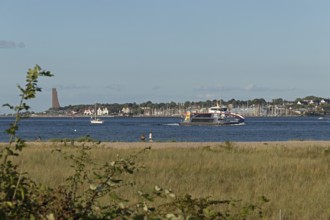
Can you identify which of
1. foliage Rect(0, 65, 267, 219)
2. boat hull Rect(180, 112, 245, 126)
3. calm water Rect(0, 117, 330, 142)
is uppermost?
foliage Rect(0, 65, 267, 219)

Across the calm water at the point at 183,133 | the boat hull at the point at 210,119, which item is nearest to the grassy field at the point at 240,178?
the calm water at the point at 183,133

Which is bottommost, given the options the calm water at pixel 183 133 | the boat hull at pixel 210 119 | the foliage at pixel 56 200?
the calm water at pixel 183 133

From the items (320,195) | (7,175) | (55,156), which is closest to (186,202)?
(7,175)

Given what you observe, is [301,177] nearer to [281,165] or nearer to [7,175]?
[281,165]

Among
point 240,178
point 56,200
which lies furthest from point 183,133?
point 56,200

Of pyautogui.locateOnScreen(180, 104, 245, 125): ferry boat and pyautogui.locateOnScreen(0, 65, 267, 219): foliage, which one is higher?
pyautogui.locateOnScreen(0, 65, 267, 219): foliage

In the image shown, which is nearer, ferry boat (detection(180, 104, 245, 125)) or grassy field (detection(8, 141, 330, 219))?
grassy field (detection(8, 141, 330, 219))

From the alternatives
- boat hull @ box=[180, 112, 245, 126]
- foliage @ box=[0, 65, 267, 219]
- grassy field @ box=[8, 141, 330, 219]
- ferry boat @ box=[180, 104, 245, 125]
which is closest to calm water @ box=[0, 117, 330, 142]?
boat hull @ box=[180, 112, 245, 126]

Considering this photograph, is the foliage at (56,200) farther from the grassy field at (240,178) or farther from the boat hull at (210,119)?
the boat hull at (210,119)

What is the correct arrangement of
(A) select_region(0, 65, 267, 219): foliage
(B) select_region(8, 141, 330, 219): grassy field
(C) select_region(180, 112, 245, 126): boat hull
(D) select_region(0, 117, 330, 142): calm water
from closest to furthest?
1. (A) select_region(0, 65, 267, 219): foliage
2. (B) select_region(8, 141, 330, 219): grassy field
3. (D) select_region(0, 117, 330, 142): calm water
4. (C) select_region(180, 112, 245, 126): boat hull

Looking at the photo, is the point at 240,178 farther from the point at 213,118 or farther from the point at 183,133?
the point at 213,118

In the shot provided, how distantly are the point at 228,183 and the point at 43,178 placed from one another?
4253mm

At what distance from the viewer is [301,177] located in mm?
16375

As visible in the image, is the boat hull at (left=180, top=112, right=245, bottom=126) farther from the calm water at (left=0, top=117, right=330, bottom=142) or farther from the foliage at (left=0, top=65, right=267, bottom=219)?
the foliage at (left=0, top=65, right=267, bottom=219)
